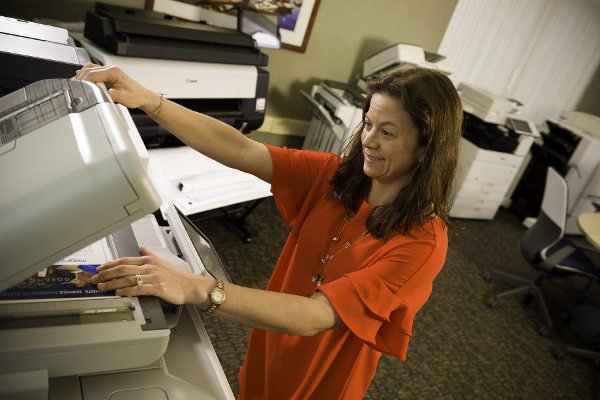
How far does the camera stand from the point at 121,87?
91 cm

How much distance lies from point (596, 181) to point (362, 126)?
398cm

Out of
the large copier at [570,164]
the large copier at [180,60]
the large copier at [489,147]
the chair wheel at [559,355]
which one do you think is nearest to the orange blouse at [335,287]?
the large copier at [180,60]

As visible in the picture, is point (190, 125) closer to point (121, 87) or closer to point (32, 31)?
point (121, 87)

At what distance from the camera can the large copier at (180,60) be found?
173cm

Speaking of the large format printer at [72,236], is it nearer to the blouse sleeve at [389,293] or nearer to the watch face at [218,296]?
the watch face at [218,296]

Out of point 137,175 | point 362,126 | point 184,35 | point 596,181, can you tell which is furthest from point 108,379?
point 596,181

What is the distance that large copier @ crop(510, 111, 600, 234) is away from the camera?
3.95m

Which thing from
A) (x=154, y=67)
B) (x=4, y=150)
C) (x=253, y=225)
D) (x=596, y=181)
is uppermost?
(x=4, y=150)

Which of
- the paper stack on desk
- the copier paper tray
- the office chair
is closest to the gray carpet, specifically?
the office chair

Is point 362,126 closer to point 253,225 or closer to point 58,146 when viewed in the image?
point 58,146

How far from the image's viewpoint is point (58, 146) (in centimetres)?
57

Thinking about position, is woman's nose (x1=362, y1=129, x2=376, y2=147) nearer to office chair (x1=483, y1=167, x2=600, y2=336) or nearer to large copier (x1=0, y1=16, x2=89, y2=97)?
large copier (x1=0, y1=16, x2=89, y2=97)

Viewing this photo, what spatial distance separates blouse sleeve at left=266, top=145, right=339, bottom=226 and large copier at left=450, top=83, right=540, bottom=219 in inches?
112

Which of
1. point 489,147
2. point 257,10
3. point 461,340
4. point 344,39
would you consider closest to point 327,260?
point 461,340
